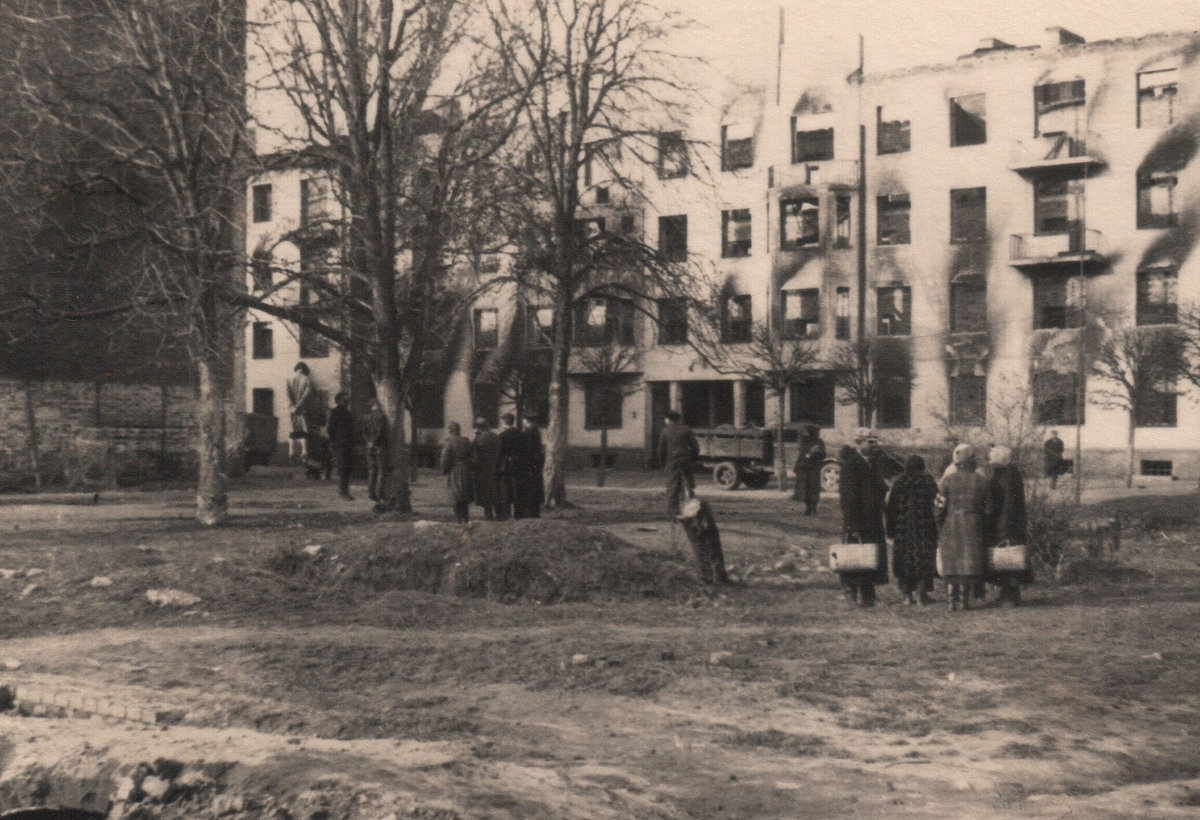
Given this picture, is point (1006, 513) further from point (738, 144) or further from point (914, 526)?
point (738, 144)

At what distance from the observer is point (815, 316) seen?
44812mm

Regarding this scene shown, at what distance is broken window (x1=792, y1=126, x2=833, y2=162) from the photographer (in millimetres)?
44719

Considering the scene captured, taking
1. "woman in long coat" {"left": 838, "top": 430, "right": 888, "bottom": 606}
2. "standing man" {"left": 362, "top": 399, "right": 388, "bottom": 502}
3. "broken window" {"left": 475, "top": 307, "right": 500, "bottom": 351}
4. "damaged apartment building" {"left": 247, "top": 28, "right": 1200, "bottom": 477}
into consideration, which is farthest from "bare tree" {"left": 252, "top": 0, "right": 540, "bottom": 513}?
"broken window" {"left": 475, "top": 307, "right": 500, "bottom": 351}

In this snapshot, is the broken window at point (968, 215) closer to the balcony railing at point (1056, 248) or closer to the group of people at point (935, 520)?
the balcony railing at point (1056, 248)

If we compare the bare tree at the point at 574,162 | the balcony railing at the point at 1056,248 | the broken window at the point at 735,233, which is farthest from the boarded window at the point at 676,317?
the broken window at the point at 735,233

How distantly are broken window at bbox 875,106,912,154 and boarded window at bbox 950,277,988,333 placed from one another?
4.83 meters

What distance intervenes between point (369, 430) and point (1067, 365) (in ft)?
81.2

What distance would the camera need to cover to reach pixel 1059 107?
39.8m

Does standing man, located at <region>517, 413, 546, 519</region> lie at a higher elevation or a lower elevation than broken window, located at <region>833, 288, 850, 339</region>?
lower

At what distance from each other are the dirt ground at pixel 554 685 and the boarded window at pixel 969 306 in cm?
2523

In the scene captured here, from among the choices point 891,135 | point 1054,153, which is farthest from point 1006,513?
point 891,135

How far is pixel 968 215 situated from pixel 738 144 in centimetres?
870

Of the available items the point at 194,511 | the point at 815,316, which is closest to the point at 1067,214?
the point at 815,316

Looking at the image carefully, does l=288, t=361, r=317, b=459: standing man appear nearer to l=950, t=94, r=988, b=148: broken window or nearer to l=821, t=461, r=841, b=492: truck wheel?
l=821, t=461, r=841, b=492: truck wheel
